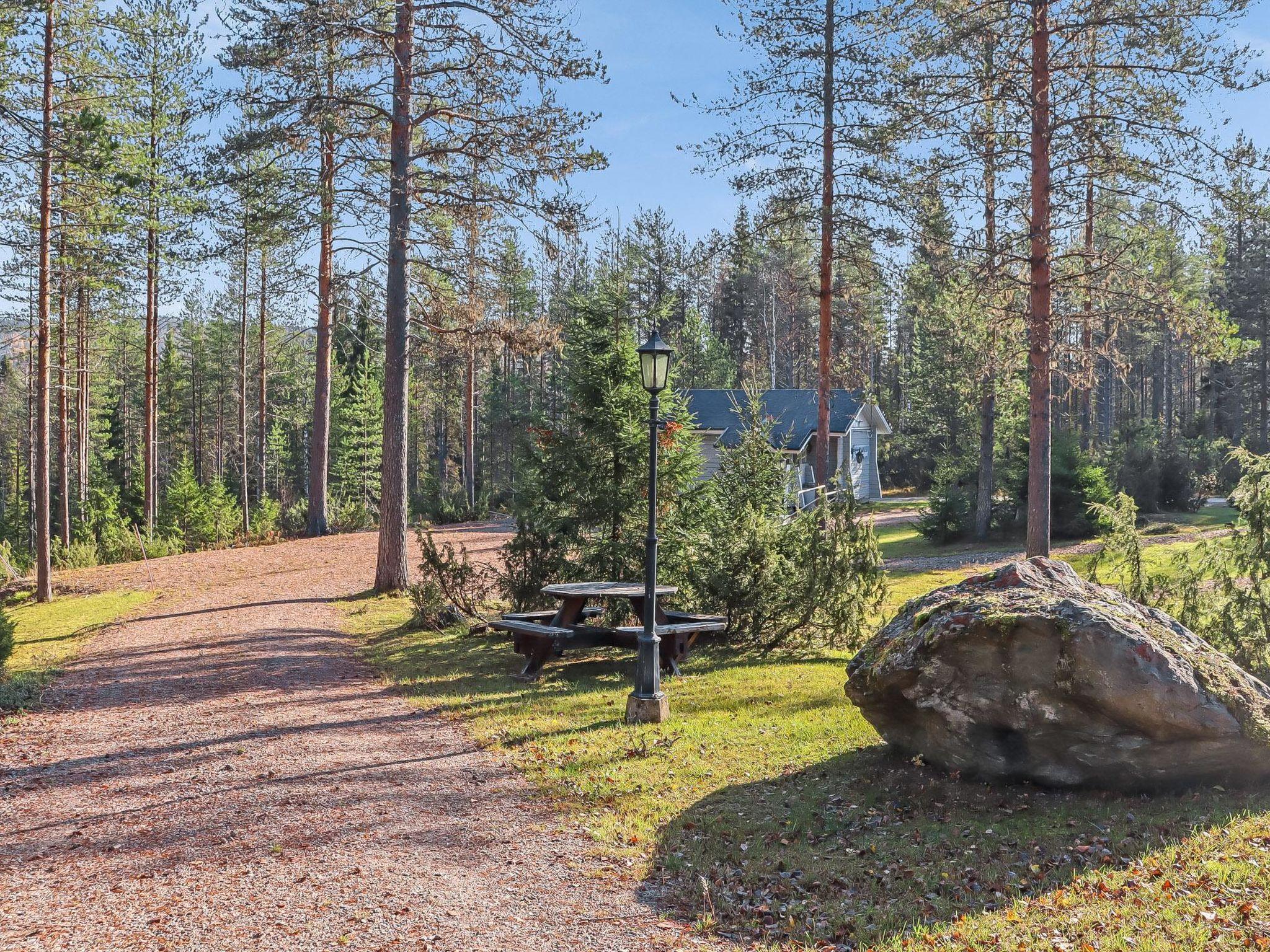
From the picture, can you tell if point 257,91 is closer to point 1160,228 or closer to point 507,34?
point 507,34

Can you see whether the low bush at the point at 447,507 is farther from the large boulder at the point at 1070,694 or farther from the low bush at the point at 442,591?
the large boulder at the point at 1070,694

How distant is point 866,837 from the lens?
515 cm

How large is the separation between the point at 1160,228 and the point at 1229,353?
1978mm

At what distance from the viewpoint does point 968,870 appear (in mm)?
4605

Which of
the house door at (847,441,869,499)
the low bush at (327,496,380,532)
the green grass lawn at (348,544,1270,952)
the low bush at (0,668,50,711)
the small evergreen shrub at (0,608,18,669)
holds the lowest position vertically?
the low bush at (0,668,50,711)

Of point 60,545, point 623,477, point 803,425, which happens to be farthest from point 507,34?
point 803,425

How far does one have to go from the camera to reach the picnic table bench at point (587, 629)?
937 centimetres

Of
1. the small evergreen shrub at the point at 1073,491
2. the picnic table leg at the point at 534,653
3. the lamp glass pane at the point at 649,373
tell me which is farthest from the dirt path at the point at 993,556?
the lamp glass pane at the point at 649,373

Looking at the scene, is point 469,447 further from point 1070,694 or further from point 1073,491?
point 1070,694

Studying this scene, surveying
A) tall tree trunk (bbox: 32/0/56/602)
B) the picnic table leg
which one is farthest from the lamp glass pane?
tall tree trunk (bbox: 32/0/56/602)

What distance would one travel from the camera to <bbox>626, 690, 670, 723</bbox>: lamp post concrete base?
7758 mm

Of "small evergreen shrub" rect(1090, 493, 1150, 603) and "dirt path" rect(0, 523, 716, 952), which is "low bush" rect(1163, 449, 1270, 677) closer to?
"small evergreen shrub" rect(1090, 493, 1150, 603)

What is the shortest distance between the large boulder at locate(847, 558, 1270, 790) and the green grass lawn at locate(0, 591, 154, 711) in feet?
27.7

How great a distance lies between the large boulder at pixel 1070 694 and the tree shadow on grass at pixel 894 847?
202 millimetres
